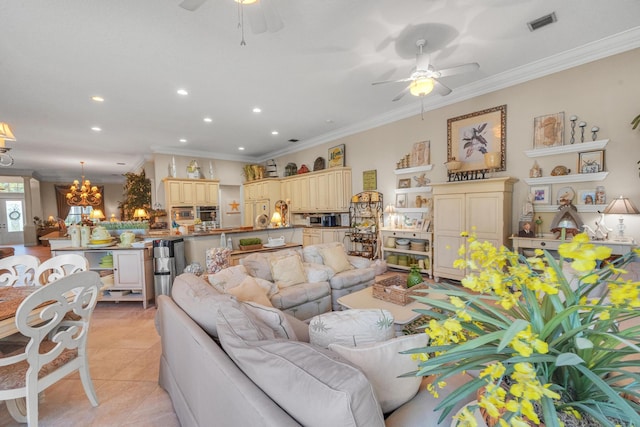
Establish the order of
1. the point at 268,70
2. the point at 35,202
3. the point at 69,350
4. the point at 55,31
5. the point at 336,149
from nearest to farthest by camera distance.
Answer: the point at 69,350, the point at 55,31, the point at 268,70, the point at 336,149, the point at 35,202

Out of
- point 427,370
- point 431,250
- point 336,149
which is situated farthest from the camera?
point 336,149

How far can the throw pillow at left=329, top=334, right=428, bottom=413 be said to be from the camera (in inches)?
39.8

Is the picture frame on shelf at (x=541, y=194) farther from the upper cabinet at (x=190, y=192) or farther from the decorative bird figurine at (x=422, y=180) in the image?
the upper cabinet at (x=190, y=192)

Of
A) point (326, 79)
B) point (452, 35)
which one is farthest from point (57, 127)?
point (452, 35)

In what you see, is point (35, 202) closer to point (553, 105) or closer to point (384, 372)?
point (384, 372)

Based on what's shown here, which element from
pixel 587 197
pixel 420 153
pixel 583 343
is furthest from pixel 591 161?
pixel 583 343

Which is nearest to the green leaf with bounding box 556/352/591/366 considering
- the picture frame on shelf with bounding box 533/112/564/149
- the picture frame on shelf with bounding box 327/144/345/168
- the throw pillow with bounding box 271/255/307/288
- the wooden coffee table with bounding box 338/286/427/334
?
the wooden coffee table with bounding box 338/286/427/334

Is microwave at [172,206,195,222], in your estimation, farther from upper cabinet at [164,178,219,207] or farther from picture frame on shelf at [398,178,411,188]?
picture frame on shelf at [398,178,411,188]

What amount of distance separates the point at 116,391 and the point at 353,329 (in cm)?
210

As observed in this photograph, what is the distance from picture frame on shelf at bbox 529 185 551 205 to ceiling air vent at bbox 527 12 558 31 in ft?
6.53

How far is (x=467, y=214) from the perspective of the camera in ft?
13.4

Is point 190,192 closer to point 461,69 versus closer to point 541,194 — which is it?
point 461,69

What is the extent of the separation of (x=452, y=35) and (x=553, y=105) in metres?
1.91

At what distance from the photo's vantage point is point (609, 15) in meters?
2.65
